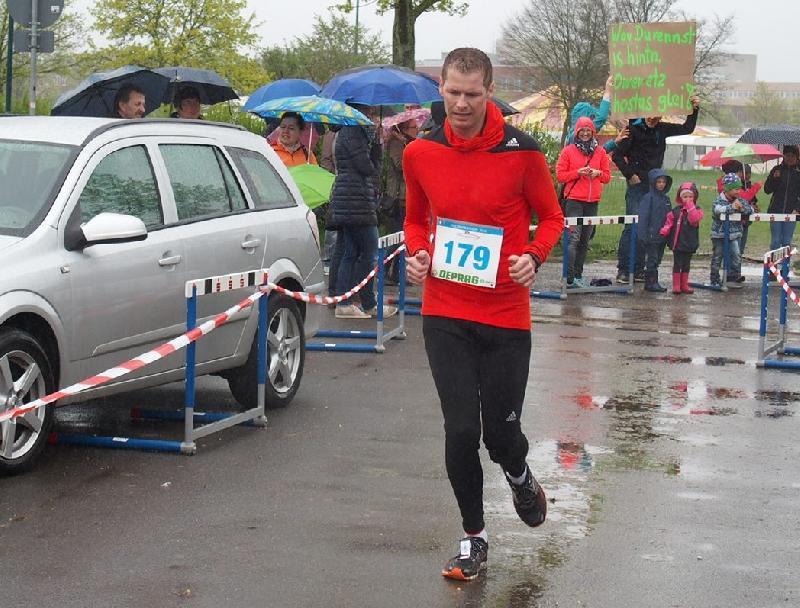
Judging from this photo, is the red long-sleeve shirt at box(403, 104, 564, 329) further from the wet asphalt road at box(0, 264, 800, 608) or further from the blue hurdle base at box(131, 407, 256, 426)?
the blue hurdle base at box(131, 407, 256, 426)

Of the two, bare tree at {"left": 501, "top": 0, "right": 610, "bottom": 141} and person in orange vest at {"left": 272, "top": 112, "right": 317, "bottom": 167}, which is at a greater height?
bare tree at {"left": 501, "top": 0, "right": 610, "bottom": 141}

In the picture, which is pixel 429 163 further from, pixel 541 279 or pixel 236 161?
pixel 541 279

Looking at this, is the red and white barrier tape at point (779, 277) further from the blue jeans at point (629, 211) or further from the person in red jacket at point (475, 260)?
the person in red jacket at point (475, 260)

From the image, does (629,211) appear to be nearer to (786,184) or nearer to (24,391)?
(786,184)

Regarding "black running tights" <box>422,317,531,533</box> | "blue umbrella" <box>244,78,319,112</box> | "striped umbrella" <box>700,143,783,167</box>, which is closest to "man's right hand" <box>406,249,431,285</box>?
"black running tights" <box>422,317,531,533</box>

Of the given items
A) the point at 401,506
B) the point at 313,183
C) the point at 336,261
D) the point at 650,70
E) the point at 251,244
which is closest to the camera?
the point at 401,506

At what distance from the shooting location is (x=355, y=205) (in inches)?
543

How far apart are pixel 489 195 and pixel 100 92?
906 centimetres

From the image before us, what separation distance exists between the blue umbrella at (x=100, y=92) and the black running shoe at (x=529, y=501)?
27.3 ft

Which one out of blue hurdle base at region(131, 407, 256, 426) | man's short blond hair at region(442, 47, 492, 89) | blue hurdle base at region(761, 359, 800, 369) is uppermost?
man's short blond hair at region(442, 47, 492, 89)

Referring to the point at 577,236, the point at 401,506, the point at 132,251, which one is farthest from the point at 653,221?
the point at 401,506

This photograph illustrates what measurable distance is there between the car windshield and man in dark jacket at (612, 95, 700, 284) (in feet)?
35.2

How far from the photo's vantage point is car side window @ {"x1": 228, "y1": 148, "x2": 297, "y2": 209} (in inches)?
377

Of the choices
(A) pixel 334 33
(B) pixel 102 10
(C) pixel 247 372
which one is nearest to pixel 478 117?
(C) pixel 247 372
